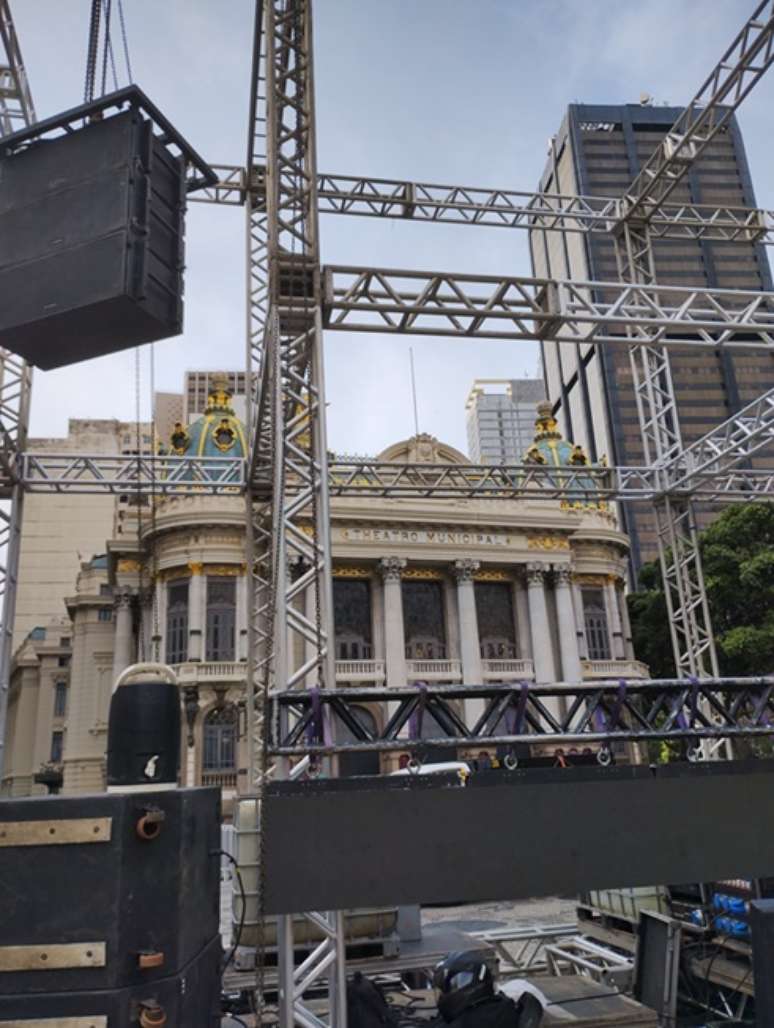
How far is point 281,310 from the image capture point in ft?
35.7

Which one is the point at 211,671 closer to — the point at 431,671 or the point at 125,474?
the point at 431,671

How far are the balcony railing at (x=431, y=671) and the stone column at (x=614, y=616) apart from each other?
28.9 feet

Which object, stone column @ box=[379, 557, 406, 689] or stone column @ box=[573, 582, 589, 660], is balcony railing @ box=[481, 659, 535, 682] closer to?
stone column @ box=[573, 582, 589, 660]

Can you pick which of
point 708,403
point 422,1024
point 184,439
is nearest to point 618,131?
point 708,403

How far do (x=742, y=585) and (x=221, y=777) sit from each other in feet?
76.7

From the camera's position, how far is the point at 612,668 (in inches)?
1598

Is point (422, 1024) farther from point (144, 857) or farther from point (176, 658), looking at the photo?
point (176, 658)

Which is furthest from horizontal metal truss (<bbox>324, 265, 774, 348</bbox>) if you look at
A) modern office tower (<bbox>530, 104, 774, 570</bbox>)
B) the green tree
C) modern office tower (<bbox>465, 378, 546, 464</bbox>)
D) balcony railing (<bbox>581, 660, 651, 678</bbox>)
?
modern office tower (<bbox>465, 378, 546, 464</bbox>)

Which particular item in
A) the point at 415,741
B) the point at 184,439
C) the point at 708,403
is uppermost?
the point at 708,403

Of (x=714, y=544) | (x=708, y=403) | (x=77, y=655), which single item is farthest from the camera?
(x=708, y=403)

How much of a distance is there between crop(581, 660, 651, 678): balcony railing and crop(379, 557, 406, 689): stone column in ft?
30.2

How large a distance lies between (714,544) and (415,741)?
33389 mm

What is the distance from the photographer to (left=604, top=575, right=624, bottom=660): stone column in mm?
41875

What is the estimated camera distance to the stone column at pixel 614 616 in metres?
41.9
